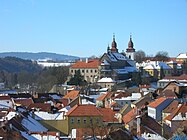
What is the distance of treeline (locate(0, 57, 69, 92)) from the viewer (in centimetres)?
8131

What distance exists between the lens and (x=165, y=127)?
1180 inches

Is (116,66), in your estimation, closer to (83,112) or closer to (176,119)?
(176,119)

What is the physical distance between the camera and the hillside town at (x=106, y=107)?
23.4m

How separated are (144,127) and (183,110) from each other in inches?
262

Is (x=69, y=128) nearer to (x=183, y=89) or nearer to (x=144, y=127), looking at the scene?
(x=144, y=127)

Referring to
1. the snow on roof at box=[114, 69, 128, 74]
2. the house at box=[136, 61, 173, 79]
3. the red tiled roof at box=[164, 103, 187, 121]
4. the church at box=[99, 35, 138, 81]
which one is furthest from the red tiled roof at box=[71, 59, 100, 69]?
the red tiled roof at box=[164, 103, 187, 121]

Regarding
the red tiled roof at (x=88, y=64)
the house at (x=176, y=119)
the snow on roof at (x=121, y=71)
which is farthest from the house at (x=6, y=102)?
the red tiled roof at (x=88, y=64)

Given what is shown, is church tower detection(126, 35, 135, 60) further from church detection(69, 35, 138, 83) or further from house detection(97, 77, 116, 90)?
house detection(97, 77, 116, 90)

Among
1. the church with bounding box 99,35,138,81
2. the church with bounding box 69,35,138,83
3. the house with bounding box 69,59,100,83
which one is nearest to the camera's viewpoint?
the church with bounding box 99,35,138,81

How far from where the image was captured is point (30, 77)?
4360 inches

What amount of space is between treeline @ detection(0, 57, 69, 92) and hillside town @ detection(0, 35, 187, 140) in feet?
12.1

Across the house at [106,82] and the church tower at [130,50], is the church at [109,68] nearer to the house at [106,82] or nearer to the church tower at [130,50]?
the house at [106,82]

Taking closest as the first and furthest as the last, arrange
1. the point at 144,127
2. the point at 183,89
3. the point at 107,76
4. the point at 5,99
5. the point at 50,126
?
1. the point at 144,127
2. the point at 50,126
3. the point at 5,99
4. the point at 183,89
5. the point at 107,76

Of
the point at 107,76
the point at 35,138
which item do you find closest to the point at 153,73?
the point at 107,76
